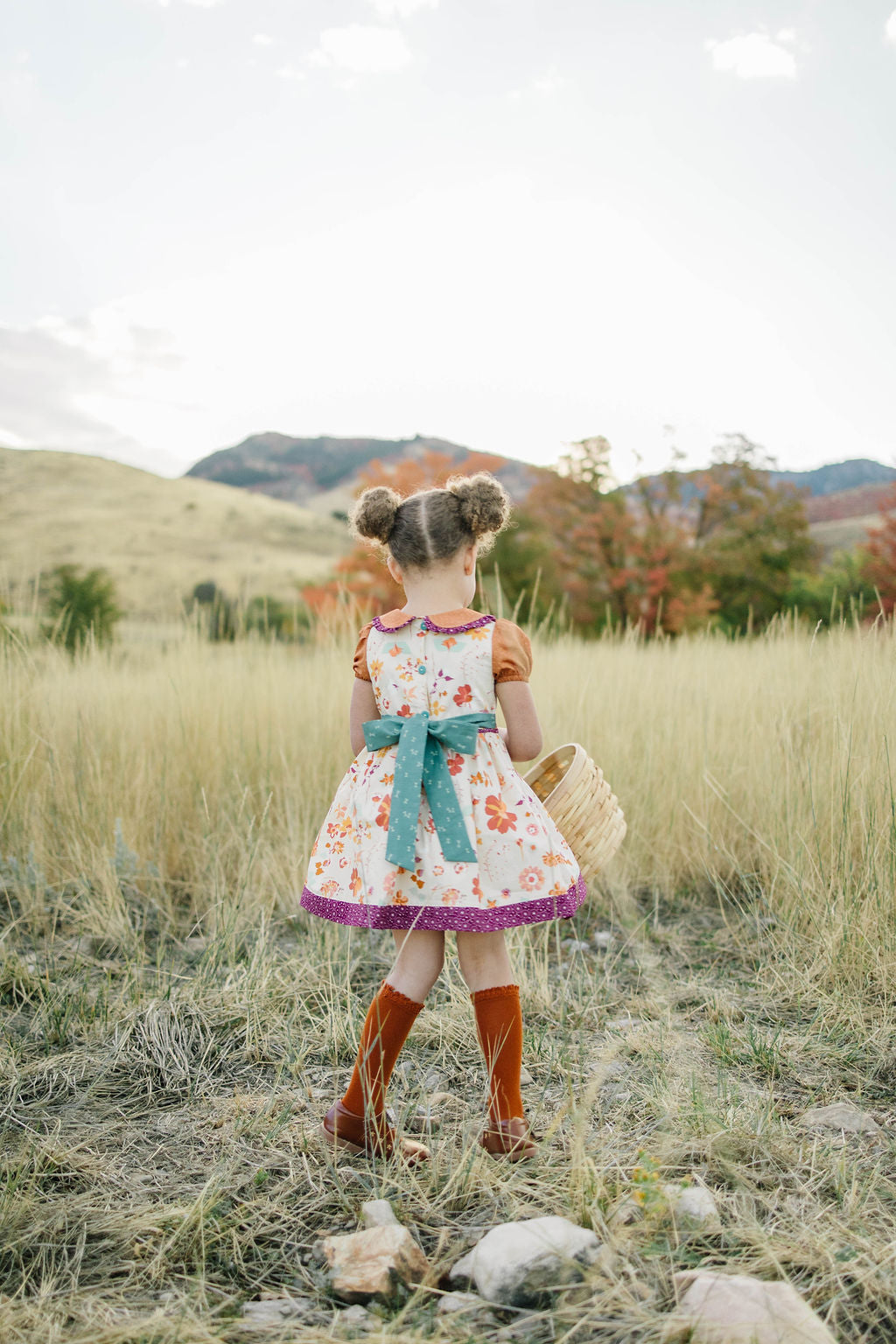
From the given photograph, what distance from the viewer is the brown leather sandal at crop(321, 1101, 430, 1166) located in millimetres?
1857

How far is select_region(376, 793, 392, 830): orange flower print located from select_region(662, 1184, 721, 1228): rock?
873mm

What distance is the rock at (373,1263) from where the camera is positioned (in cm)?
143

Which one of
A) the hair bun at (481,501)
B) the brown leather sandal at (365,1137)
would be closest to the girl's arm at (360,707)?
the hair bun at (481,501)

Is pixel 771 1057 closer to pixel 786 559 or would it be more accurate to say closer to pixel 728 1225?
pixel 728 1225

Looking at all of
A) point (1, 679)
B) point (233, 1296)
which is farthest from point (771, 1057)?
point (1, 679)

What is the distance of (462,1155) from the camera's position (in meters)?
1.80

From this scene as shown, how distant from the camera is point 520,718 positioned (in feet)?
6.44

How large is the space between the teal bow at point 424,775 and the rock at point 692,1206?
715 millimetres

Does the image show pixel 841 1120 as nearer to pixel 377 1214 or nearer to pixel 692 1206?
pixel 692 1206

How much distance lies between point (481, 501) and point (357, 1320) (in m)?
1.59

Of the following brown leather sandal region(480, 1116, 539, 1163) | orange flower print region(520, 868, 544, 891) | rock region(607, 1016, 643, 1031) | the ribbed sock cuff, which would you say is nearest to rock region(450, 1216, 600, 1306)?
brown leather sandal region(480, 1116, 539, 1163)

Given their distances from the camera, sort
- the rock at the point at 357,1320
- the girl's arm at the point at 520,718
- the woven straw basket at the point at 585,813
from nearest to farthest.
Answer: the rock at the point at 357,1320 < the girl's arm at the point at 520,718 < the woven straw basket at the point at 585,813

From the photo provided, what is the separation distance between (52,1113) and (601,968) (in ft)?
5.83

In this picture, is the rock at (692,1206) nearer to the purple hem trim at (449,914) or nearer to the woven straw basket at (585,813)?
the purple hem trim at (449,914)
